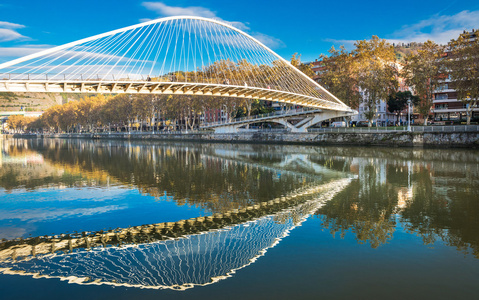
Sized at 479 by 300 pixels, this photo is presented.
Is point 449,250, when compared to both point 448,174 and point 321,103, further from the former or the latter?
point 321,103

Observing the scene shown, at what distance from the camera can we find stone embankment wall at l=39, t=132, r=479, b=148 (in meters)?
45.9

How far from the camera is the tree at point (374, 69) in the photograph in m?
56.0

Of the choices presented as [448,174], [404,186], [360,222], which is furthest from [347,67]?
[360,222]

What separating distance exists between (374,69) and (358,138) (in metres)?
11.8

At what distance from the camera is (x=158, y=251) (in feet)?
33.8

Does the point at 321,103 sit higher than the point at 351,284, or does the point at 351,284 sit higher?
the point at 321,103

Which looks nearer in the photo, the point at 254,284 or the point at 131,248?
the point at 254,284

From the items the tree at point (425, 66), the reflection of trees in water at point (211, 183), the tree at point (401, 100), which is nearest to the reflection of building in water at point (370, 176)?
the reflection of trees in water at point (211, 183)

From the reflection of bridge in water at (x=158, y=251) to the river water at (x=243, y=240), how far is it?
0.04m

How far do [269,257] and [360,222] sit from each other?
4.77 meters

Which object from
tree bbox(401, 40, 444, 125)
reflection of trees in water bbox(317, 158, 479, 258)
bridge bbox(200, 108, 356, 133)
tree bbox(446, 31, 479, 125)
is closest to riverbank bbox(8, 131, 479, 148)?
bridge bbox(200, 108, 356, 133)

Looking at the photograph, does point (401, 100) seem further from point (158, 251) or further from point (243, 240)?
point (158, 251)

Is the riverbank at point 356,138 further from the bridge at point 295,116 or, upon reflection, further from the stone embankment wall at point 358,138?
the bridge at point 295,116

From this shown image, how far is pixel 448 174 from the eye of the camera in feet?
79.8
